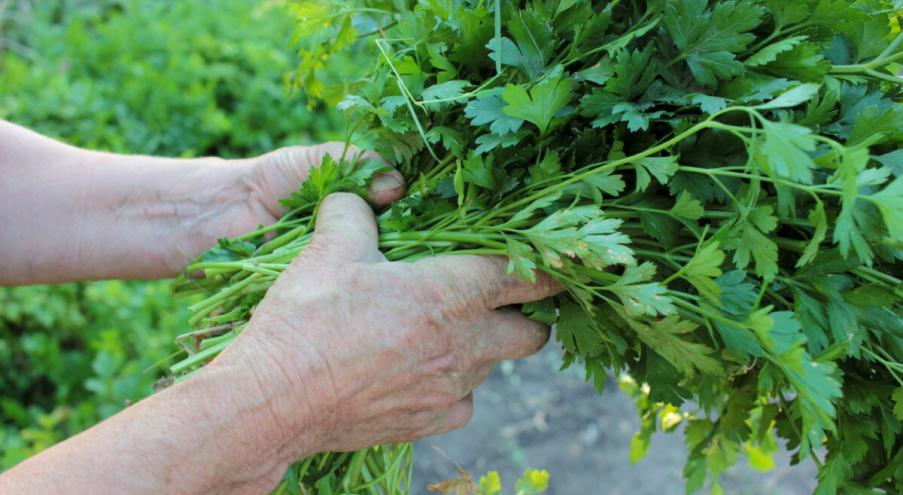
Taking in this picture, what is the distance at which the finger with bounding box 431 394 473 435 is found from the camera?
4.80ft

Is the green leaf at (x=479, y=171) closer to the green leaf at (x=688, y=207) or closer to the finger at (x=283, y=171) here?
the green leaf at (x=688, y=207)

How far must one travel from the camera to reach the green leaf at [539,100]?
3.74 feet

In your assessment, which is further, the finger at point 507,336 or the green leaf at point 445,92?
the finger at point 507,336

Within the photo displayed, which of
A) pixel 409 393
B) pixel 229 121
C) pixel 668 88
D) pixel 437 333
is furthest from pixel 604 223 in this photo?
pixel 229 121

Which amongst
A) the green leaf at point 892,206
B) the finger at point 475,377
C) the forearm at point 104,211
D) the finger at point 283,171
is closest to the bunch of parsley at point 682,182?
the green leaf at point 892,206

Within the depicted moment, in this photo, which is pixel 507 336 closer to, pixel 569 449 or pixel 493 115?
pixel 493 115

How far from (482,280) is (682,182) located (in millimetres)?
357

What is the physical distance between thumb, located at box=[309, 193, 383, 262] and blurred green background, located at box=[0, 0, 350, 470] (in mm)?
1523

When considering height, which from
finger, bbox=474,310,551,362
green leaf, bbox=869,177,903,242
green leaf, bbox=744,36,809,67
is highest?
green leaf, bbox=744,36,809,67

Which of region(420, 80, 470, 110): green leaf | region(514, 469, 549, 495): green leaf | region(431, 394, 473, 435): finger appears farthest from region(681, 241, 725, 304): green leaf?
region(514, 469, 549, 495): green leaf

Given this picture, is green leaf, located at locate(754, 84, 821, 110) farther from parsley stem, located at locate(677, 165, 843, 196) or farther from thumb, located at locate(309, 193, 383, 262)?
thumb, located at locate(309, 193, 383, 262)

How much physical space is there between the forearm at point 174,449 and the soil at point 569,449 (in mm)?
1806

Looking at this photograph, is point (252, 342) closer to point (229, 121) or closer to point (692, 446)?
point (692, 446)

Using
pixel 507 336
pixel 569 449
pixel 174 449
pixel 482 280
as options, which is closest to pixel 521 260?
pixel 482 280
